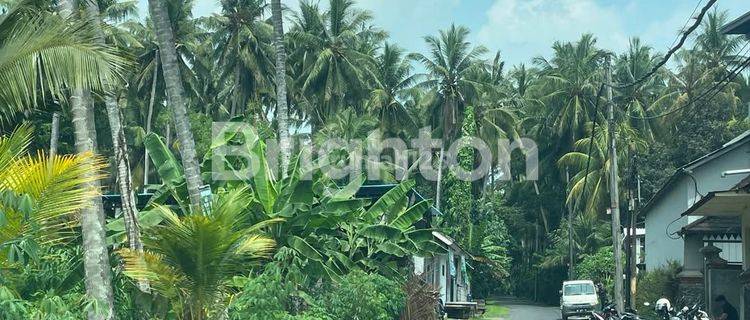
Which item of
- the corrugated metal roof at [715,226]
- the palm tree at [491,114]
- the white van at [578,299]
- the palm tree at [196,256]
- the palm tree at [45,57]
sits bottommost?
the white van at [578,299]

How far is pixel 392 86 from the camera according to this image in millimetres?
54125

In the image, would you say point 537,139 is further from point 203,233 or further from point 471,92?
point 203,233

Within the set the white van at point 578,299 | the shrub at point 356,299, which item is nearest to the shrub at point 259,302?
the shrub at point 356,299

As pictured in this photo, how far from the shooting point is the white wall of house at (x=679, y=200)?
1207 inches

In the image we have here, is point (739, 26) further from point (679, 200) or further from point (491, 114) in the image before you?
point (491, 114)

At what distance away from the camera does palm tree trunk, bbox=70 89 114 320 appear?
11672 mm

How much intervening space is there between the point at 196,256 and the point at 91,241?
4.13 feet

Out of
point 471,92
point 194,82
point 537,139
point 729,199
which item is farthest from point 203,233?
point 537,139

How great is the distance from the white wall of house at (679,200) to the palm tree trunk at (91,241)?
66.2ft

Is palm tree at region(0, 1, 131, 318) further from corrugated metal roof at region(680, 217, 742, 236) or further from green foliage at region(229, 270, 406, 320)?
corrugated metal roof at region(680, 217, 742, 236)

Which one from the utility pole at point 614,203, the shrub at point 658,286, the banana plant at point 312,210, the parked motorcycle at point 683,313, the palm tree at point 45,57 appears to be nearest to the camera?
the palm tree at point 45,57

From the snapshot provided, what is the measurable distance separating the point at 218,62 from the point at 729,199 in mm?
35188

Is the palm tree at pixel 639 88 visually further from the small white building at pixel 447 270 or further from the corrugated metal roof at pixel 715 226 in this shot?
the corrugated metal roof at pixel 715 226

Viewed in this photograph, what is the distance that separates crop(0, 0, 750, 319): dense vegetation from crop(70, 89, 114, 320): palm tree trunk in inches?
1.0
